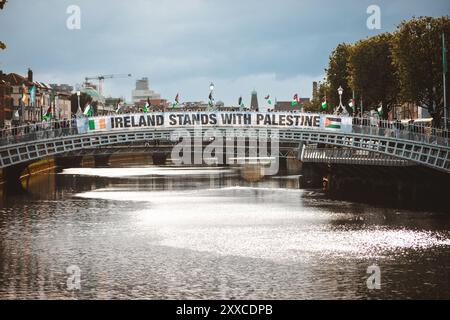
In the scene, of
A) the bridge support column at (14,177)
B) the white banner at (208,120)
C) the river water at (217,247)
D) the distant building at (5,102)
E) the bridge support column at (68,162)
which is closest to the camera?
the river water at (217,247)

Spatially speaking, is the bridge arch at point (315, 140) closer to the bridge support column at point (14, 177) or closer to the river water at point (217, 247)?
the bridge support column at point (14, 177)

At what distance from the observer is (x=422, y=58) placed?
8512cm

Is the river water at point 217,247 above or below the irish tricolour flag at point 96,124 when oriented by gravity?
below

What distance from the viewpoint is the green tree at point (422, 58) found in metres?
84.9

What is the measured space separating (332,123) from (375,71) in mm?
27516

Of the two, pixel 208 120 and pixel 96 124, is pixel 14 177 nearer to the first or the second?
pixel 96 124

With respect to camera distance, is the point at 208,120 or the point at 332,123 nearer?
the point at 332,123

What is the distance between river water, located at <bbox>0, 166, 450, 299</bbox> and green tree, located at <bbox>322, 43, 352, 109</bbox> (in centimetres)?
4324

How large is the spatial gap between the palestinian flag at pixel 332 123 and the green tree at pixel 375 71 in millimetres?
25982

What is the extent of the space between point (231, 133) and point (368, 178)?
67.7 feet

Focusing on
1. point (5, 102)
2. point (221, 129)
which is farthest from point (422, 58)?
point (5, 102)

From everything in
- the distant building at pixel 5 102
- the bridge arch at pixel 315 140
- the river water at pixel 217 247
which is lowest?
the river water at pixel 217 247

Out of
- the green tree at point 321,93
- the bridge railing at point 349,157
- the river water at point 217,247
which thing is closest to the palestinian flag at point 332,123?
the river water at point 217,247

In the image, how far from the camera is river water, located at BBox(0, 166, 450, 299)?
1401 inches
